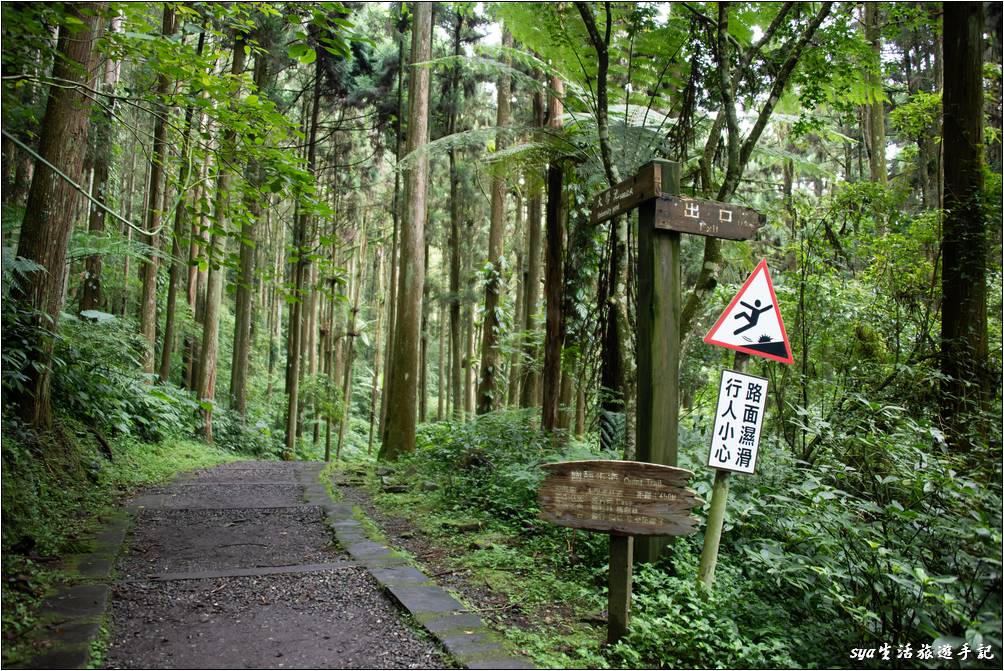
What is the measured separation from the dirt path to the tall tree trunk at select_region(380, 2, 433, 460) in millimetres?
3985

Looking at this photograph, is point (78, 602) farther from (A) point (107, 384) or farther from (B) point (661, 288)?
(A) point (107, 384)

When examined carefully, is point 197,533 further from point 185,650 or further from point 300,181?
point 300,181

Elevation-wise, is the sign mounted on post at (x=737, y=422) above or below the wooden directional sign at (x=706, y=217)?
below

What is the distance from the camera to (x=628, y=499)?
3.97 meters

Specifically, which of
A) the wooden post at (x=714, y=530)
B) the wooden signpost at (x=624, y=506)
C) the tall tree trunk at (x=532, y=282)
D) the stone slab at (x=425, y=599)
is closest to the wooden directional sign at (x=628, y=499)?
the wooden signpost at (x=624, y=506)

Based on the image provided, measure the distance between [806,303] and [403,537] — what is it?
5.22m

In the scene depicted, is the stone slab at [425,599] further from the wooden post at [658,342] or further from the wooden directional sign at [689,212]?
the wooden directional sign at [689,212]

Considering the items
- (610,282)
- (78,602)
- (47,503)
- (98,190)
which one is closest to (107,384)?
(47,503)

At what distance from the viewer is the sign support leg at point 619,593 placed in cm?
379

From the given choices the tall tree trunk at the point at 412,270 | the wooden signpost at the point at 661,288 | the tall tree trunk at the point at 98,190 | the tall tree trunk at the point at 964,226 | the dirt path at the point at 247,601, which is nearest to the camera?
the dirt path at the point at 247,601

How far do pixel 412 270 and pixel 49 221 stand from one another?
5.11 metres

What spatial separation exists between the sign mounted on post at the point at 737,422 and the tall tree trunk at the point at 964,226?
140 inches

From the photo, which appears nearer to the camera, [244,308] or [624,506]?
[624,506]

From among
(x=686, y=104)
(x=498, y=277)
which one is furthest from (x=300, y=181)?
(x=498, y=277)
